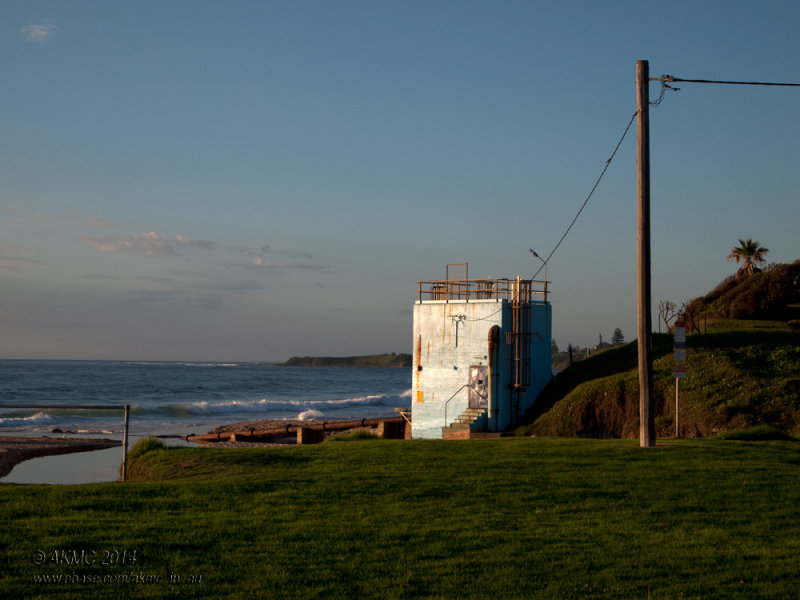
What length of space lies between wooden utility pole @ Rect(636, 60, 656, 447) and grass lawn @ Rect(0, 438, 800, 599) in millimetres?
1226

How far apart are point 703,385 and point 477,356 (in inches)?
311

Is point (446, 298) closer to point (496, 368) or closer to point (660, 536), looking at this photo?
point (496, 368)

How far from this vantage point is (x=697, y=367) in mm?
26875

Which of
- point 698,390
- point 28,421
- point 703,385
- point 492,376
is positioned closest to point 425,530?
point 698,390

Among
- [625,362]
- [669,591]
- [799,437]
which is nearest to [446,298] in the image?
[625,362]

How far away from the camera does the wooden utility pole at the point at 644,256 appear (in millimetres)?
15594

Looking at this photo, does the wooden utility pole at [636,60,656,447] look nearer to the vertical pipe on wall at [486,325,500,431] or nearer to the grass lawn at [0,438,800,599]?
the grass lawn at [0,438,800,599]

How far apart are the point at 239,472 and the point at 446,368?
Result: 1580 cm

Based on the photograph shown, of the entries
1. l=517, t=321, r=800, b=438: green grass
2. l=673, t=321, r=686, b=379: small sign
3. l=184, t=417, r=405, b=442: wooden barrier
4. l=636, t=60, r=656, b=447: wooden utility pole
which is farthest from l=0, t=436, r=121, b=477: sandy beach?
l=673, t=321, r=686, b=379: small sign

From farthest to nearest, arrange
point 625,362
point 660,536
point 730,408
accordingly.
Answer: point 625,362
point 730,408
point 660,536

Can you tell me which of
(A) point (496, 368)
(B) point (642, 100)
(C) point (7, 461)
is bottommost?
(C) point (7, 461)

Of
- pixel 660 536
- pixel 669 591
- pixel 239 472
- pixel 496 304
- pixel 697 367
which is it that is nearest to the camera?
pixel 669 591

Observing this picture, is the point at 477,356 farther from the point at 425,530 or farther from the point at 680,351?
the point at 425,530

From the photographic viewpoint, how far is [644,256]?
51.5ft
